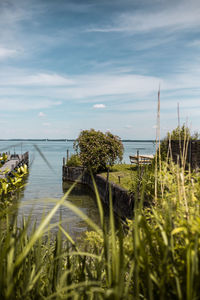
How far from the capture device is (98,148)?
1895 centimetres

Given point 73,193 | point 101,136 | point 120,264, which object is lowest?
point 73,193

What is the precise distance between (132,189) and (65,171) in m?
13.6

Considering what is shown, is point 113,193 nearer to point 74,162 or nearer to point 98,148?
point 98,148

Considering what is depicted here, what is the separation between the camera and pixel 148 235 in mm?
1436

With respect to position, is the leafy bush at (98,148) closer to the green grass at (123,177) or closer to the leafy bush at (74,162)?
the green grass at (123,177)

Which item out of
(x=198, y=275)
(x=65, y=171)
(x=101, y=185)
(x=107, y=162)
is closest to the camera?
(x=198, y=275)

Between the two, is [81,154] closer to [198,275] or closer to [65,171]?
[65,171]

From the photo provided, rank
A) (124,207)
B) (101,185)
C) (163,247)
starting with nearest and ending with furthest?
(163,247) < (124,207) < (101,185)

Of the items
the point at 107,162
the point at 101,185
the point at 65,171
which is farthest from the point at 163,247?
the point at 65,171

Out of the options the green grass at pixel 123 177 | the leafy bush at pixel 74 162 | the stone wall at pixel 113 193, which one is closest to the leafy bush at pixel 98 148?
the green grass at pixel 123 177

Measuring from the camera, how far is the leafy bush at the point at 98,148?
18.9 metres

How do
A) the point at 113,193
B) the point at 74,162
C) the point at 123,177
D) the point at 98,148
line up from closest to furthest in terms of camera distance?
the point at 113,193 < the point at 123,177 < the point at 98,148 < the point at 74,162

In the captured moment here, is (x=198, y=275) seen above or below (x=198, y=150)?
below

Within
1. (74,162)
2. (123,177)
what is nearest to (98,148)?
(123,177)
